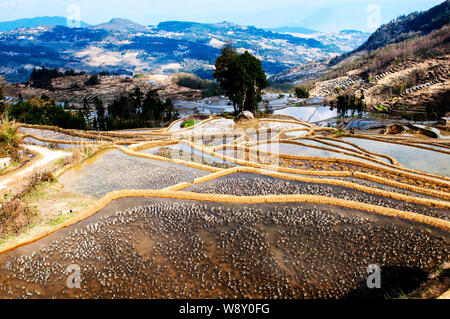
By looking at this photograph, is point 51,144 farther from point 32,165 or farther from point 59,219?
point 59,219

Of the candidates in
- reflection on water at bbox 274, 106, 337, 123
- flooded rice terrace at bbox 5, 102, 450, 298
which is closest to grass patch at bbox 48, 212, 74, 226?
flooded rice terrace at bbox 5, 102, 450, 298

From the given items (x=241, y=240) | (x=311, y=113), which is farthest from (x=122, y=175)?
(x=311, y=113)

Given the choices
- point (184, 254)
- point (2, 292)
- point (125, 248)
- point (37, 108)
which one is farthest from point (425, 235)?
point (37, 108)

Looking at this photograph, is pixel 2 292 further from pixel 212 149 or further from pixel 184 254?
pixel 212 149

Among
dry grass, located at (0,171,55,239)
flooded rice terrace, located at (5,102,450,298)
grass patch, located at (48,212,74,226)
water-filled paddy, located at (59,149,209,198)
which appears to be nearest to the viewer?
flooded rice terrace, located at (5,102,450,298)

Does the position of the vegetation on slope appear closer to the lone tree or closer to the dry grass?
the lone tree

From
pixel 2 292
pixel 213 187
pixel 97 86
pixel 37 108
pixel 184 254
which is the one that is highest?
pixel 97 86

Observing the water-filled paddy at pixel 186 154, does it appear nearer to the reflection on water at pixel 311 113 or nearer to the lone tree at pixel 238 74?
the lone tree at pixel 238 74
